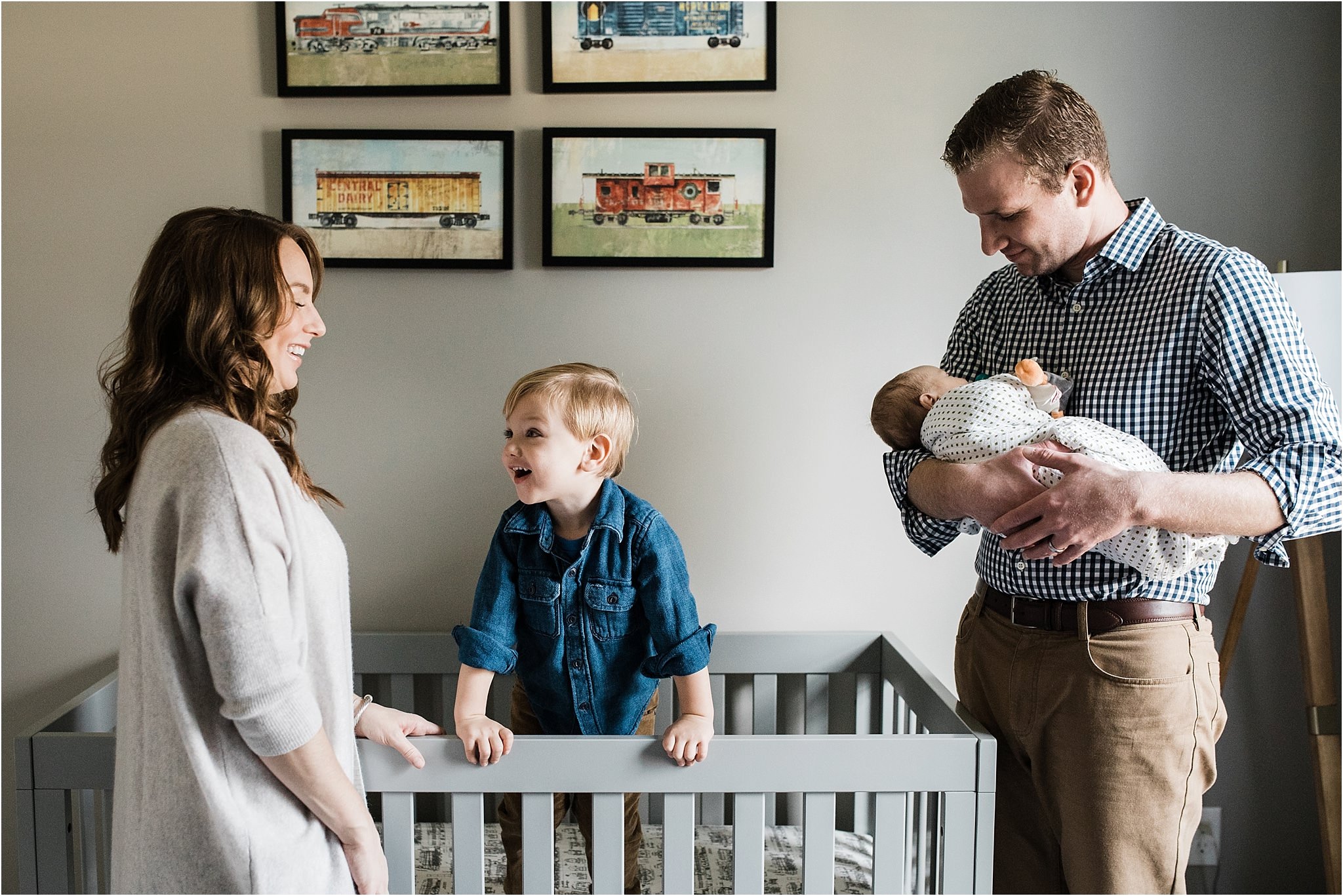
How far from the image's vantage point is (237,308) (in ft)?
3.29

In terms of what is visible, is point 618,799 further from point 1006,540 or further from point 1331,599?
point 1331,599

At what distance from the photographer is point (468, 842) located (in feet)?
3.97

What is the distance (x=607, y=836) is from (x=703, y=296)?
99 cm

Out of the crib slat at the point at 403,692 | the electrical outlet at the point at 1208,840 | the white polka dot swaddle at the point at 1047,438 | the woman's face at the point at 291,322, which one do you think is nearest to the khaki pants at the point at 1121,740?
the white polka dot swaddle at the point at 1047,438

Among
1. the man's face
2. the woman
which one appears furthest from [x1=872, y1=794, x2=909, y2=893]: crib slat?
the man's face

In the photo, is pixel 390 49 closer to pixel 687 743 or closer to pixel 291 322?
pixel 291 322

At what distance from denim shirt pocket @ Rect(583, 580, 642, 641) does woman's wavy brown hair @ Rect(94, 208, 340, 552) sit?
1.81 feet

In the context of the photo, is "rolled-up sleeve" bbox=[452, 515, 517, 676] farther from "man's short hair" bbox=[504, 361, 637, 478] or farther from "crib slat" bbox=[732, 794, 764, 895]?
"crib slat" bbox=[732, 794, 764, 895]

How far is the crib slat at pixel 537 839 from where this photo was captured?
3.92ft

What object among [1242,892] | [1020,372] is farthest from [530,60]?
[1242,892]

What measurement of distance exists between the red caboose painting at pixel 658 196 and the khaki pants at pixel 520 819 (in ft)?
2.83

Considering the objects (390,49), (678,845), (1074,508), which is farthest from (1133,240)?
(390,49)

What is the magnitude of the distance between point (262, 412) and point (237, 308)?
0.11 meters

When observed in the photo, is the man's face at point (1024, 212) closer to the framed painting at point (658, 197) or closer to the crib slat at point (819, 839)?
the framed painting at point (658, 197)
